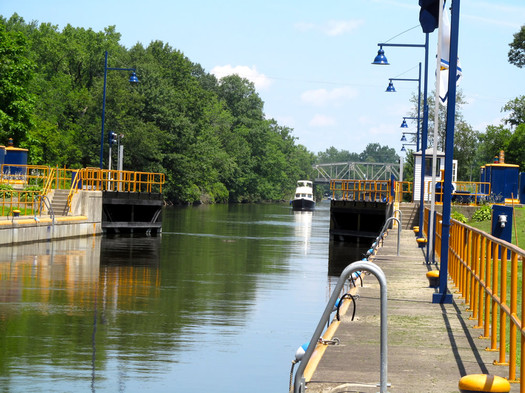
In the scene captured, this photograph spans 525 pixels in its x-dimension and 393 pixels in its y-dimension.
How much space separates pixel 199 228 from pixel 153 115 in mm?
33157

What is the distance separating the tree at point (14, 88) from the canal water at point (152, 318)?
27.9 m

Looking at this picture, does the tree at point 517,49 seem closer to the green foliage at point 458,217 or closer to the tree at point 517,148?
the tree at point 517,148

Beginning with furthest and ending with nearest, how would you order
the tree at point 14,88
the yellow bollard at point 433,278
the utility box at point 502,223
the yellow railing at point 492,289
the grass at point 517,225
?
the tree at point 14,88
the grass at point 517,225
the utility box at point 502,223
the yellow bollard at point 433,278
the yellow railing at point 492,289

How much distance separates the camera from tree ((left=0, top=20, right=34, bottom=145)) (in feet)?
193

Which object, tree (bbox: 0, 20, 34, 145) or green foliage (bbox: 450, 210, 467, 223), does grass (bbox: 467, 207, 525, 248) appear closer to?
green foliage (bbox: 450, 210, 467, 223)

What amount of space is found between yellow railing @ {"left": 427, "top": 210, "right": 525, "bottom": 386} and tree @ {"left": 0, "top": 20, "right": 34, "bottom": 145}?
4642cm

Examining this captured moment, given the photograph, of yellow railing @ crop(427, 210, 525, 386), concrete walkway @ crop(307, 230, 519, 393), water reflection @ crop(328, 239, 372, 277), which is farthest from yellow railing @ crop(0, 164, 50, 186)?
concrete walkway @ crop(307, 230, 519, 393)

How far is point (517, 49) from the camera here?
260 ft

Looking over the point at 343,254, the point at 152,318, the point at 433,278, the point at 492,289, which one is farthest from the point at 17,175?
the point at 492,289

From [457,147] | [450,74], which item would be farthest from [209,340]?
[457,147]

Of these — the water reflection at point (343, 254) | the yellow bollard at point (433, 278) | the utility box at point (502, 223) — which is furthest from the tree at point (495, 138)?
the yellow bollard at point (433, 278)

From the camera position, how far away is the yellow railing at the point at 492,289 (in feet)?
26.9

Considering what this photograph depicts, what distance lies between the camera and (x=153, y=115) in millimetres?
84500

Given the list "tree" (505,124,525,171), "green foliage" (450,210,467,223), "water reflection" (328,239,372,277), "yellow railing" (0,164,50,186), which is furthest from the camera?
"tree" (505,124,525,171)
